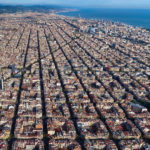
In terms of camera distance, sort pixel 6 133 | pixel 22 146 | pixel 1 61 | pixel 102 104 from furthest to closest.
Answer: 1. pixel 1 61
2. pixel 102 104
3. pixel 6 133
4. pixel 22 146

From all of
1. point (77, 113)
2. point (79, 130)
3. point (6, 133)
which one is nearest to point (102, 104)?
point (77, 113)

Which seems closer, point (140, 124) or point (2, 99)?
point (140, 124)

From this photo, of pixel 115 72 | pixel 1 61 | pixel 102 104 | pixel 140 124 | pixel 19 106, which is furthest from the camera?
pixel 1 61

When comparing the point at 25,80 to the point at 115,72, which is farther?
the point at 115,72

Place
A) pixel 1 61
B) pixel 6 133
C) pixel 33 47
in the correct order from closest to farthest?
pixel 6 133
pixel 1 61
pixel 33 47

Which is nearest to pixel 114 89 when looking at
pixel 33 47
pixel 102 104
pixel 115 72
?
pixel 102 104

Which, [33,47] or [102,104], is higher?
[33,47]

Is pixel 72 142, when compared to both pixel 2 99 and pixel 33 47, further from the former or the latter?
pixel 33 47

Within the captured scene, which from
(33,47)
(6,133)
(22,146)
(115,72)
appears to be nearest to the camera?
(22,146)

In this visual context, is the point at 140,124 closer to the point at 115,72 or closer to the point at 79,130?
the point at 79,130
